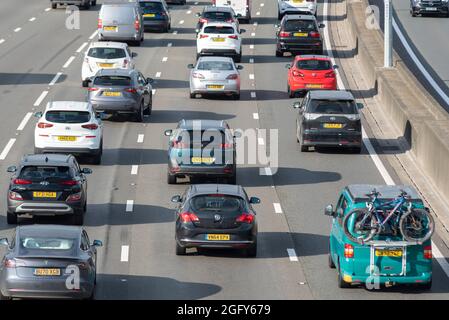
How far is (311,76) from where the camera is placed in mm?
48625

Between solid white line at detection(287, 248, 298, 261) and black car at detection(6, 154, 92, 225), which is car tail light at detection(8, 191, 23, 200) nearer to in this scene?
black car at detection(6, 154, 92, 225)

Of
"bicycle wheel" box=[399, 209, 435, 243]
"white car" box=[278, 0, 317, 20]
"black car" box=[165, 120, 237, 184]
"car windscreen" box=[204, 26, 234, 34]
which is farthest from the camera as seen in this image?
"white car" box=[278, 0, 317, 20]

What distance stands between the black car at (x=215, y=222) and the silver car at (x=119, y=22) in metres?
31.1

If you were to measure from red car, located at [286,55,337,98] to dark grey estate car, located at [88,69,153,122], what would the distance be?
6.66 meters

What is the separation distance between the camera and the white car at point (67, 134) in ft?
122

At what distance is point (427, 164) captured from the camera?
3709cm

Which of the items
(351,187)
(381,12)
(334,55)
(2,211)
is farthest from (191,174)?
(381,12)

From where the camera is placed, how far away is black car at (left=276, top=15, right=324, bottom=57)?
2261 inches

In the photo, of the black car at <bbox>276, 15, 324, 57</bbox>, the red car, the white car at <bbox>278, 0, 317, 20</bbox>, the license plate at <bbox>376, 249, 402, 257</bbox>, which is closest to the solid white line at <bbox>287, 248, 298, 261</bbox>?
the license plate at <bbox>376, 249, 402, 257</bbox>

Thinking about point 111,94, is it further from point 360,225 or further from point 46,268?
point 46,268

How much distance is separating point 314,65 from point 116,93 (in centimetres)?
836

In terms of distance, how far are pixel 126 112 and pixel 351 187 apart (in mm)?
17714
